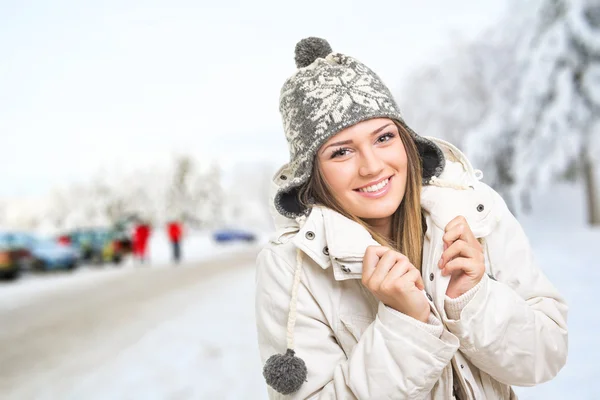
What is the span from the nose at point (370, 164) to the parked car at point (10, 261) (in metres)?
13.7

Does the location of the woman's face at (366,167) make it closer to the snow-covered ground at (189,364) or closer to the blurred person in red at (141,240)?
the snow-covered ground at (189,364)

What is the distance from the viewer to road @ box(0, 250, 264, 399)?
17.8 ft

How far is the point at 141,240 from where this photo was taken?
18750 mm

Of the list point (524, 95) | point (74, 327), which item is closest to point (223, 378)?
point (74, 327)

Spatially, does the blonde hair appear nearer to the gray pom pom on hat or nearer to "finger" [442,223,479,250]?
"finger" [442,223,479,250]

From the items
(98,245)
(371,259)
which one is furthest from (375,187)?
(98,245)

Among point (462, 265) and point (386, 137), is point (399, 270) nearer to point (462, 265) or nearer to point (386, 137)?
point (462, 265)

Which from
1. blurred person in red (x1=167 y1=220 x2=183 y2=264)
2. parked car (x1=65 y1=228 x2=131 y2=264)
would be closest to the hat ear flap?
blurred person in red (x1=167 y1=220 x2=183 y2=264)

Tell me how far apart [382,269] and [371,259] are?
0.05m

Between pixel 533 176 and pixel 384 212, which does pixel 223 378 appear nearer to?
pixel 384 212

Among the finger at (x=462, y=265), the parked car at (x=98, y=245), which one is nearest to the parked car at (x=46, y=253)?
the parked car at (x=98, y=245)

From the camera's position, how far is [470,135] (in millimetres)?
14555

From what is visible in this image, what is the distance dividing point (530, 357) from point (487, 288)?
26cm

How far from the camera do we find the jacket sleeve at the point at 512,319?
1580mm
